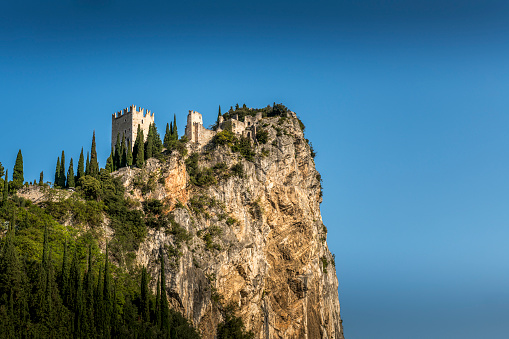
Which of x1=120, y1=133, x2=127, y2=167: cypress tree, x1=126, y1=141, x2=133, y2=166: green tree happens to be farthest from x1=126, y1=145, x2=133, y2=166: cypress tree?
x1=120, y1=133, x2=127, y2=167: cypress tree

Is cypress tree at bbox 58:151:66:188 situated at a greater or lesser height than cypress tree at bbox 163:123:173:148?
lesser

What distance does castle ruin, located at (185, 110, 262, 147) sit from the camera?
78438mm

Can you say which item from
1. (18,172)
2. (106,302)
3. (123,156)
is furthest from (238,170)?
(106,302)

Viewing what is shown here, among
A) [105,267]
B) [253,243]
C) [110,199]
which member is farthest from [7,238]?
[253,243]

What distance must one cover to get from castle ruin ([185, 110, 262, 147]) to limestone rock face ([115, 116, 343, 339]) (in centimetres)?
152

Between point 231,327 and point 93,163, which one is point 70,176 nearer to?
point 93,163

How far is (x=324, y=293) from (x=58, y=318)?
38.6m

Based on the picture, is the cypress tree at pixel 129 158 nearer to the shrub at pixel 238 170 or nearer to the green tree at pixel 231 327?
the shrub at pixel 238 170

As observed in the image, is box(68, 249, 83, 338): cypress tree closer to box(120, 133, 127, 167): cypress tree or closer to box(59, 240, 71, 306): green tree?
box(59, 240, 71, 306): green tree

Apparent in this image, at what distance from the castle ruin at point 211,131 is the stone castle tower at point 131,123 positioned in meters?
5.11

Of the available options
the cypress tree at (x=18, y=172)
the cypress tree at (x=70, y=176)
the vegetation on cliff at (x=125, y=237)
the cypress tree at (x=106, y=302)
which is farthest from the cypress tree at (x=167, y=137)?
the cypress tree at (x=106, y=302)

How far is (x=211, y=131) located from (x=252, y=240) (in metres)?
14.8

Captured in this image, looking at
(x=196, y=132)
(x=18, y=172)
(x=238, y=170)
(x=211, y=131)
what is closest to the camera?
(x=18, y=172)

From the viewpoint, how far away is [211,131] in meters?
79.9
